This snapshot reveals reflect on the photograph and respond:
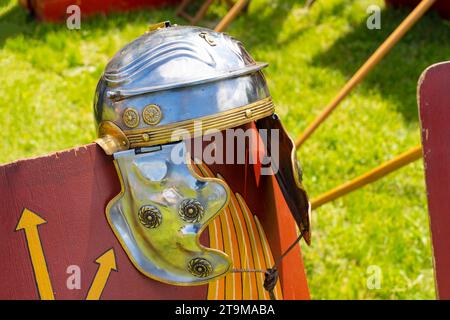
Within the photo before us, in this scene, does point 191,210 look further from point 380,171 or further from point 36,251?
point 380,171

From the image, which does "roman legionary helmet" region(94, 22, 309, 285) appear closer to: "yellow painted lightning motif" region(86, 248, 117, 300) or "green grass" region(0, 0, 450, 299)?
"yellow painted lightning motif" region(86, 248, 117, 300)

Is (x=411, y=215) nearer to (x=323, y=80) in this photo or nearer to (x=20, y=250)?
(x=323, y=80)

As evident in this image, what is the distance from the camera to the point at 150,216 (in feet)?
4.24

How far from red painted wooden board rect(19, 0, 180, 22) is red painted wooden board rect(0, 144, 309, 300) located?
3.83m

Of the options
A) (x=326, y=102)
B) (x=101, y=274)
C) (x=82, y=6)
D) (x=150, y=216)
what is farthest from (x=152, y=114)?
(x=82, y=6)

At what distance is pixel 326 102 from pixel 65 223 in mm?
2836

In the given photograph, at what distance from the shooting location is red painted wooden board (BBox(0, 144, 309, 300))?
46.4 inches

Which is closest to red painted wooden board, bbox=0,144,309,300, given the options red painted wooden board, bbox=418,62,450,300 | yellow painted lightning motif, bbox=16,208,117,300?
yellow painted lightning motif, bbox=16,208,117,300

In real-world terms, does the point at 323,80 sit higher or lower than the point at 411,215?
higher

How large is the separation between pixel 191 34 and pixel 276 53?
3254 millimetres

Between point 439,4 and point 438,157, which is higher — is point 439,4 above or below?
above

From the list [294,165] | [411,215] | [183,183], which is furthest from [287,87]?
[183,183]

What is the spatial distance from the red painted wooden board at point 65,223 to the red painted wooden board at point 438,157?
0.61m

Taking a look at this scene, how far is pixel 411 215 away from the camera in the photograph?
2828mm
